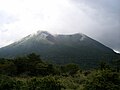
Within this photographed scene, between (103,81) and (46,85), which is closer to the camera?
(103,81)

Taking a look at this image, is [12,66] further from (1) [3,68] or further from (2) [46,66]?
(2) [46,66]

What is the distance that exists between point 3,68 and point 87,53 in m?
146

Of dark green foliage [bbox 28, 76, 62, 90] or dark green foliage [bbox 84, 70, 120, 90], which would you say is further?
dark green foliage [bbox 28, 76, 62, 90]

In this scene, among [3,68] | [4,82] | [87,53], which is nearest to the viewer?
[4,82]

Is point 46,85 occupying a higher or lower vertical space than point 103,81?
lower

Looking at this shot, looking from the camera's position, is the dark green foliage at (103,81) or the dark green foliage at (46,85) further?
the dark green foliage at (46,85)

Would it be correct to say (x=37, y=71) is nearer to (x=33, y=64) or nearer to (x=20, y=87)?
(x=33, y=64)

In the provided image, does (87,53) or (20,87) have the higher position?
(87,53)

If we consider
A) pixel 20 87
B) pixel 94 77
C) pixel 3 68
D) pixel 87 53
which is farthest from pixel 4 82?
pixel 87 53

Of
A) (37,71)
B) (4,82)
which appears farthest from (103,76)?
(37,71)

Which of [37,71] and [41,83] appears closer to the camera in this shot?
[41,83]

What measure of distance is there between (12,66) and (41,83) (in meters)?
31.4

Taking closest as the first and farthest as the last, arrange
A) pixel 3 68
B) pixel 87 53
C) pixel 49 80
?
1. pixel 49 80
2. pixel 3 68
3. pixel 87 53

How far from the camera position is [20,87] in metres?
25.6
